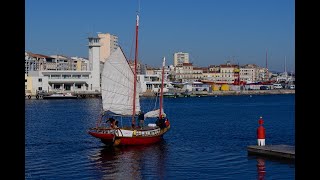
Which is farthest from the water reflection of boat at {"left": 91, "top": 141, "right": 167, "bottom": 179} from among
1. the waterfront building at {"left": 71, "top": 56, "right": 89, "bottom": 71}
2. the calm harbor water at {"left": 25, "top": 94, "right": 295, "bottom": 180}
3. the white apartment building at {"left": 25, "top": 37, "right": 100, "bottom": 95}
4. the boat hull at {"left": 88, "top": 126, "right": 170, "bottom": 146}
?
the waterfront building at {"left": 71, "top": 56, "right": 89, "bottom": 71}

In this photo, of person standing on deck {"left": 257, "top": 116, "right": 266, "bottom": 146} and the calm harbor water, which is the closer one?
the calm harbor water

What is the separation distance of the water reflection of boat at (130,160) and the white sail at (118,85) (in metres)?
4.57

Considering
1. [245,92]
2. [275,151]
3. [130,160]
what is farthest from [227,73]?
[275,151]

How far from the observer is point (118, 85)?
3409cm

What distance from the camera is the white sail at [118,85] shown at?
1338 inches

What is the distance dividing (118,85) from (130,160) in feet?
37.0

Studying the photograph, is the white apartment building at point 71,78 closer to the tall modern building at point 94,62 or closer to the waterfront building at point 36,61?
the tall modern building at point 94,62

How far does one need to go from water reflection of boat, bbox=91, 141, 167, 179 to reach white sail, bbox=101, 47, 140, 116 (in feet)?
15.0

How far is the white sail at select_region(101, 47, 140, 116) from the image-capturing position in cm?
3397

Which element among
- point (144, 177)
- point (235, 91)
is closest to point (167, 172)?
point (144, 177)

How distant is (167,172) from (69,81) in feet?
341

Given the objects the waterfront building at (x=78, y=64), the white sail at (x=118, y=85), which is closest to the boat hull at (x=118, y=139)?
the white sail at (x=118, y=85)

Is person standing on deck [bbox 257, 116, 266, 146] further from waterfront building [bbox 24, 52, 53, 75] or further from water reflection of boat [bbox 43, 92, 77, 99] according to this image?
waterfront building [bbox 24, 52, 53, 75]
